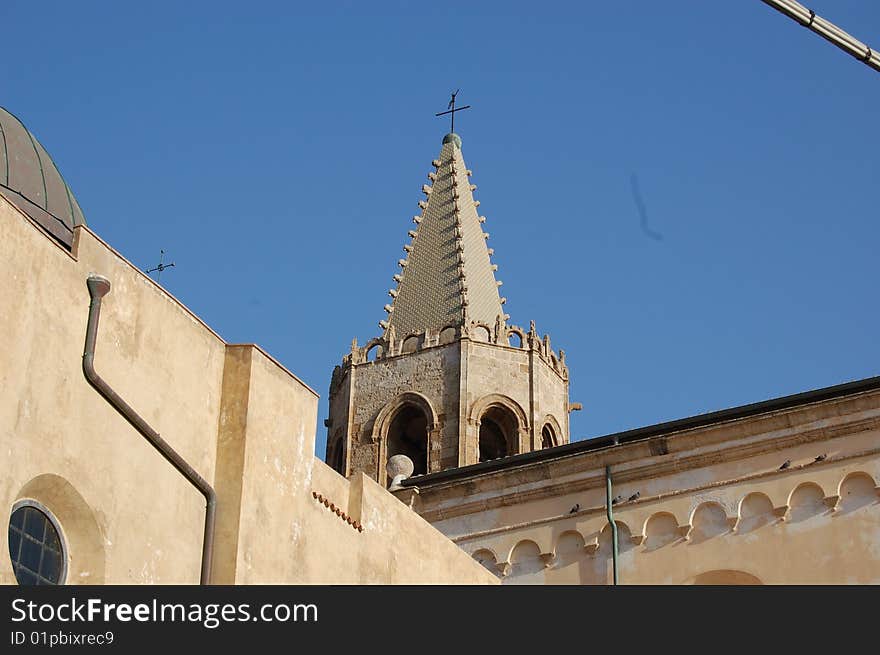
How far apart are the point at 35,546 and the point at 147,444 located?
1.46 meters

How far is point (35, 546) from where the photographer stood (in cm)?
1441

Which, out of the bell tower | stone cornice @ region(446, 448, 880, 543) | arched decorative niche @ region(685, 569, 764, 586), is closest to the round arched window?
arched decorative niche @ region(685, 569, 764, 586)

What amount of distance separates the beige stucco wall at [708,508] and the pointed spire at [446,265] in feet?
48.6

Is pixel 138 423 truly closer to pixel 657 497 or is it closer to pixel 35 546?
pixel 35 546

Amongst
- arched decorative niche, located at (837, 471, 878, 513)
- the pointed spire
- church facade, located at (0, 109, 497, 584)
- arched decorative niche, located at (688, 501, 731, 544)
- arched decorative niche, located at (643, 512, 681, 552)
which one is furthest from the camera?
the pointed spire

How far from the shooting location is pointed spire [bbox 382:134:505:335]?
39875 millimetres

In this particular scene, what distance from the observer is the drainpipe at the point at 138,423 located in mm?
14961

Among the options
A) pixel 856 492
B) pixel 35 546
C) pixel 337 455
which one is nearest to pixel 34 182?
pixel 35 546

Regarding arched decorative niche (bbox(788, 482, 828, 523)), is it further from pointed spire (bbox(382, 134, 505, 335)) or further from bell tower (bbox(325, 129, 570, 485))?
pointed spire (bbox(382, 134, 505, 335))

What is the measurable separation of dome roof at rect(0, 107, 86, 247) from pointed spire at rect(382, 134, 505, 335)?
765 inches

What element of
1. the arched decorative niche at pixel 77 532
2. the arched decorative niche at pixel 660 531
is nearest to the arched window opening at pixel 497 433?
the arched decorative niche at pixel 660 531
